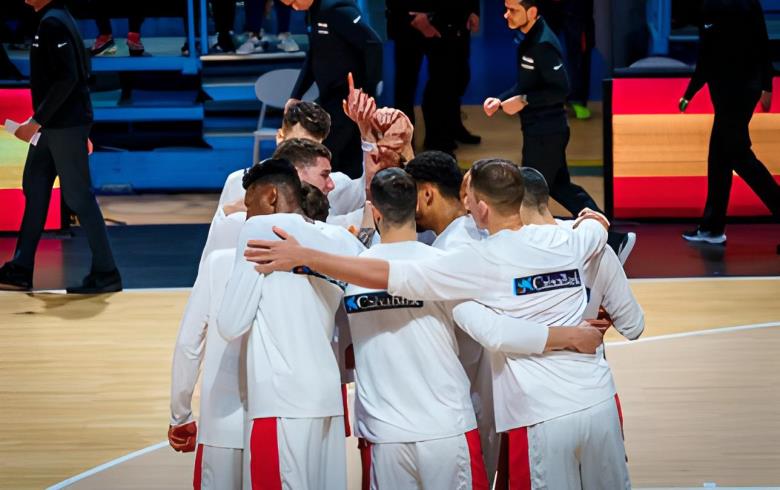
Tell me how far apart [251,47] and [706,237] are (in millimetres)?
4722

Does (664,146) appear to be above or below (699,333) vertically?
above

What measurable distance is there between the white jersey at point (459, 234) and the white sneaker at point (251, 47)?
7.99 metres

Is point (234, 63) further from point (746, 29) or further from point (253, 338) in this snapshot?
point (253, 338)

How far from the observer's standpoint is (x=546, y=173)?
8.16 meters

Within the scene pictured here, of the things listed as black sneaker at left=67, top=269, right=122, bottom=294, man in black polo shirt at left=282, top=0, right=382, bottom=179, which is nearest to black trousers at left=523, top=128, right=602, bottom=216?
man in black polo shirt at left=282, top=0, right=382, bottom=179

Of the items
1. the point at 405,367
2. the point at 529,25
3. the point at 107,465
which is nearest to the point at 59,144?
the point at 529,25

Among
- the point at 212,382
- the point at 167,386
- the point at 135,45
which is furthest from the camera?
the point at 135,45

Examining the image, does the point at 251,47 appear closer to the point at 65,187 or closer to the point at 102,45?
the point at 102,45

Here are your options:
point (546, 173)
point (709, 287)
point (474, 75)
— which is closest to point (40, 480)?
point (546, 173)

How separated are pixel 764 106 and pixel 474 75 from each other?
5.94 m

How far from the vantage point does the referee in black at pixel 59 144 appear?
25.8 feet

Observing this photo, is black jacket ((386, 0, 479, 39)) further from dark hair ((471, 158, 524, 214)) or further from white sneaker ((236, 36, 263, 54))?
dark hair ((471, 158, 524, 214))

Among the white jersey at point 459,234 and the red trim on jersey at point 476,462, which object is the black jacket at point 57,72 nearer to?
the white jersey at point 459,234

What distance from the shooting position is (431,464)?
382cm
